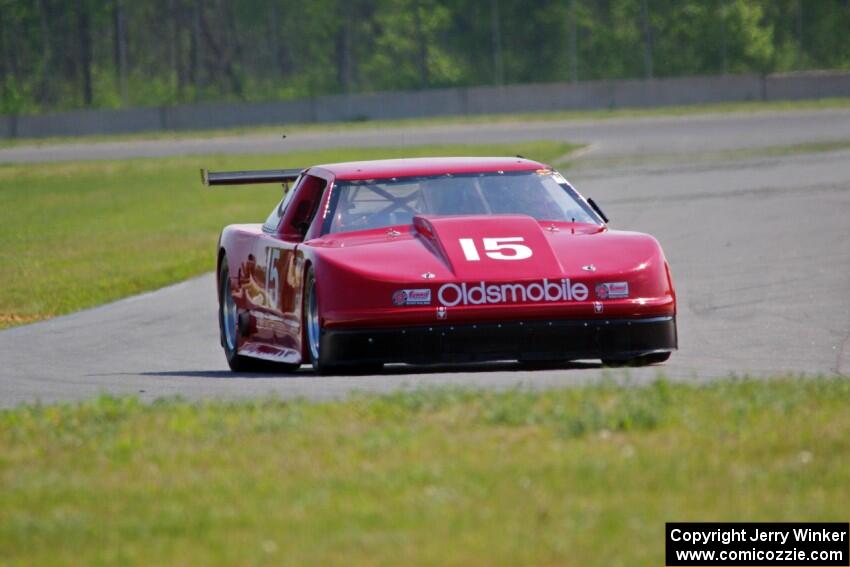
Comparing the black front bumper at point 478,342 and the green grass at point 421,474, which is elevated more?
the green grass at point 421,474

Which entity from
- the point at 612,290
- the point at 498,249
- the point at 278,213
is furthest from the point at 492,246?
the point at 278,213

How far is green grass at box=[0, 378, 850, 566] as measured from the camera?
16.6 feet

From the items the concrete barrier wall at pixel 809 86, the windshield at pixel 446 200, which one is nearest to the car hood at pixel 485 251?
the windshield at pixel 446 200

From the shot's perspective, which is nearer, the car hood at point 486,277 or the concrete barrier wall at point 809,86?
the car hood at point 486,277

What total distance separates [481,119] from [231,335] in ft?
183

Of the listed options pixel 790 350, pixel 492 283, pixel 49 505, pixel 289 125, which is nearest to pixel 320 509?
pixel 49 505

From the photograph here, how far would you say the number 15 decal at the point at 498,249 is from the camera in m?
10.1

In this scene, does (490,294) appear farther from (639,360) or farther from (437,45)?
(437,45)

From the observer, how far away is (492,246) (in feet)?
33.3

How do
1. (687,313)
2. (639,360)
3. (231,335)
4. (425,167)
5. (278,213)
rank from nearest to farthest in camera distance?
(639,360), (425,167), (278,213), (231,335), (687,313)

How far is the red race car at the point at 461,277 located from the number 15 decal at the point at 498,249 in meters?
0.01

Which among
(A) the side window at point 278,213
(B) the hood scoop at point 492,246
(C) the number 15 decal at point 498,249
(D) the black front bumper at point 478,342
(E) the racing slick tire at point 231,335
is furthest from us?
(E) the racing slick tire at point 231,335

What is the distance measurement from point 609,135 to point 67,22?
213ft

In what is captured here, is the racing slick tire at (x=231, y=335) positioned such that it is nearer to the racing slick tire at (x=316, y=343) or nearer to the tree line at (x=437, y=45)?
the racing slick tire at (x=316, y=343)
